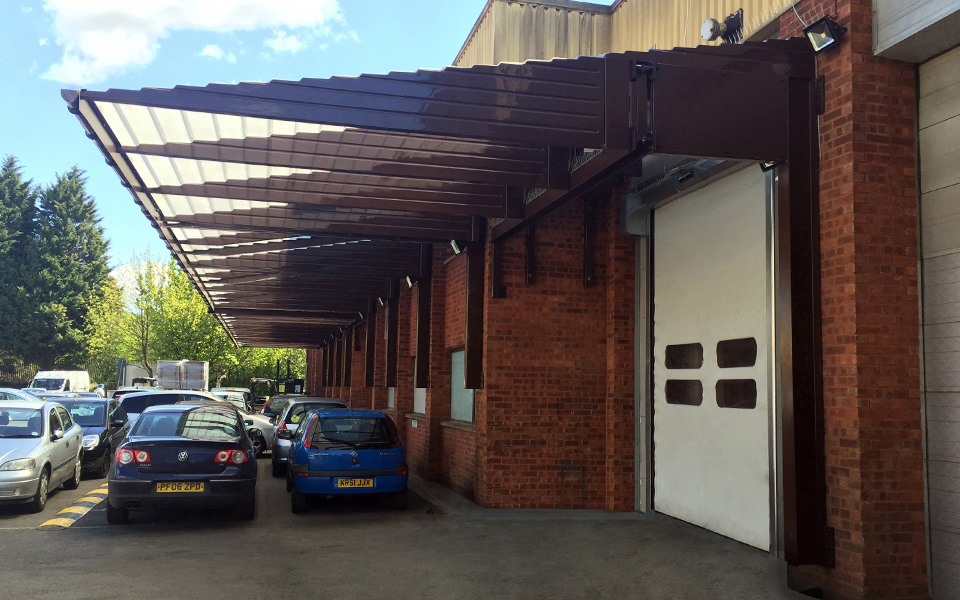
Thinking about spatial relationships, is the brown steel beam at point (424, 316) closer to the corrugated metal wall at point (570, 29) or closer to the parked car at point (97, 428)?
the corrugated metal wall at point (570, 29)

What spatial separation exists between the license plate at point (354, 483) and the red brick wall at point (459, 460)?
64.7 inches

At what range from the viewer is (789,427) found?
6.57 m

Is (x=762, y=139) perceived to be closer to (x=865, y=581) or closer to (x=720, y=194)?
(x=720, y=194)

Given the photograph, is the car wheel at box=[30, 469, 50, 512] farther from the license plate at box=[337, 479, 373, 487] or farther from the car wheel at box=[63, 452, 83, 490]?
the license plate at box=[337, 479, 373, 487]

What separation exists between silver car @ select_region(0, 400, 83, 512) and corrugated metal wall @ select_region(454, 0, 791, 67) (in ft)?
28.5

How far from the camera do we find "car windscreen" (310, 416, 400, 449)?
445 inches

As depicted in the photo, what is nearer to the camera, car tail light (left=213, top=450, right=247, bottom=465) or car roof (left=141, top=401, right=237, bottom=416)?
car tail light (left=213, top=450, right=247, bottom=465)

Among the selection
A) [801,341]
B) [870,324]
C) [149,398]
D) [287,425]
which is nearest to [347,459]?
[287,425]

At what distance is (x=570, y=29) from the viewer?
41.8ft

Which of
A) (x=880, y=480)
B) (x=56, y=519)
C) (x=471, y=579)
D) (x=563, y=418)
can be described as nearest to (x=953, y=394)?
(x=880, y=480)

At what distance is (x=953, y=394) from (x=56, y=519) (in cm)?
1020

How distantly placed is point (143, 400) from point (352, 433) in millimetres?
10400

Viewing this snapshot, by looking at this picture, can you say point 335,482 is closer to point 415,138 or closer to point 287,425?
point 415,138

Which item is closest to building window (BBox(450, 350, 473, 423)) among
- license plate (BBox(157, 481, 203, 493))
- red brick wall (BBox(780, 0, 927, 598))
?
license plate (BBox(157, 481, 203, 493))
